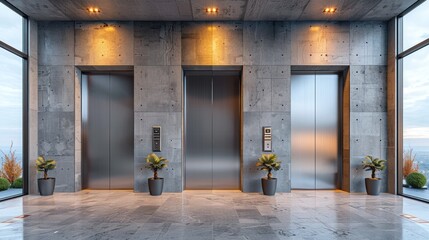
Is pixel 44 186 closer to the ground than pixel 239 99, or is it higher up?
closer to the ground

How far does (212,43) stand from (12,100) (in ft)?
19.6

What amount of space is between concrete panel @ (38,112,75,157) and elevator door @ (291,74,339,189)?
6952mm

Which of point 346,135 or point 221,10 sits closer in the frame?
point 221,10

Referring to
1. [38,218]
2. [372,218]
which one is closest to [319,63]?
[372,218]

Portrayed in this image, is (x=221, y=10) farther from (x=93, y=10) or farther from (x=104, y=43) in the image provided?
(x=104, y=43)

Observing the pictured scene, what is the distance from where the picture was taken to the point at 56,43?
8.71m

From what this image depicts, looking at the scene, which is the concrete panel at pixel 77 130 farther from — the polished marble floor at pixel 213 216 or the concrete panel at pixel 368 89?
the concrete panel at pixel 368 89

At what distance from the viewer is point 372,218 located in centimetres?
581

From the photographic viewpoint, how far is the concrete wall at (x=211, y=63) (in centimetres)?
864

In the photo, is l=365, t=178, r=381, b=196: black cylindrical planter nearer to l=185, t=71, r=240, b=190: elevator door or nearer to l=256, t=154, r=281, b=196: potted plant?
l=256, t=154, r=281, b=196: potted plant

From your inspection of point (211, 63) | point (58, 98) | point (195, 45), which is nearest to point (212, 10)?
point (195, 45)

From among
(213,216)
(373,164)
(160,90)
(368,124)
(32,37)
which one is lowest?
(213,216)

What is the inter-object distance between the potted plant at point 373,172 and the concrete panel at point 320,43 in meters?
3.04

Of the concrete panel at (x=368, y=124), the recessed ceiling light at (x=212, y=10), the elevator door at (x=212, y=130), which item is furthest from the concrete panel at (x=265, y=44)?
the concrete panel at (x=368, y=124)
